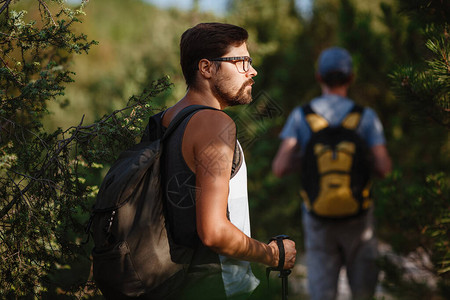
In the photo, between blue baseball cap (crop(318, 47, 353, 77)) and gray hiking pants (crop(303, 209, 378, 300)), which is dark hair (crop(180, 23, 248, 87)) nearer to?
blue baseball cap (crop(318, 47, 353, 77))

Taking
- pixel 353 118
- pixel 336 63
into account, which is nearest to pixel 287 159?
pixel 353 118

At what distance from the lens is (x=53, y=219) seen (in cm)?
218

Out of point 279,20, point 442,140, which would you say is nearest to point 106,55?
point 279,20

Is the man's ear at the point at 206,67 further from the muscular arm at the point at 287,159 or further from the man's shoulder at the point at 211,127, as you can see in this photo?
the muscular arm at the point at 287,159

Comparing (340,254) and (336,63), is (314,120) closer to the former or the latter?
(336,63)

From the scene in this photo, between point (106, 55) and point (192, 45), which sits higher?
point (106, 55)

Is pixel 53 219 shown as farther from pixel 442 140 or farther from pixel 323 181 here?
pixel 442 140

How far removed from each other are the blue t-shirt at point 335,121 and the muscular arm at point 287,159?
53 mm

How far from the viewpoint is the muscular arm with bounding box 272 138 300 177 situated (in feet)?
12.3

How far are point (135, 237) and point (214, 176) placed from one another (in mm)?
348

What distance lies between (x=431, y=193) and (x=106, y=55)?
16.5m

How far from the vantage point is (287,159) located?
3768mm

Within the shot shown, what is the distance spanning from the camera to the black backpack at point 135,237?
1.55 metres

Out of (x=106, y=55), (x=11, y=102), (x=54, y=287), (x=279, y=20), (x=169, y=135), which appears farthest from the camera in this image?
(x=106, y=55)
